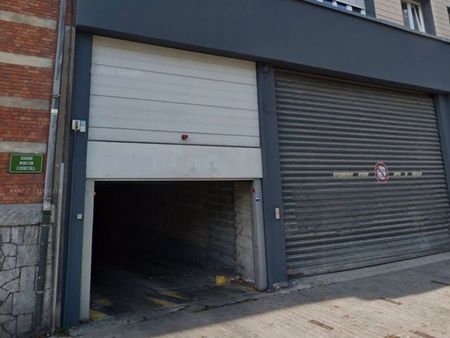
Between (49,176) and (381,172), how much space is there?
728 centimetres

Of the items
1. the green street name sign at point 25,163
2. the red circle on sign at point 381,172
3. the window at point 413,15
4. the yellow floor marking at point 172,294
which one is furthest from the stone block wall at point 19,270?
the window at point 413,15

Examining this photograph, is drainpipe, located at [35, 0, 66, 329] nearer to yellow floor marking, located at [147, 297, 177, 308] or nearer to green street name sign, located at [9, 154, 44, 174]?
green street name sign, located at [9, 154, 44, 174]

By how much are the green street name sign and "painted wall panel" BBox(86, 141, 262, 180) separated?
2.11 feet

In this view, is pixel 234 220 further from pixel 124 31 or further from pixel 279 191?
pixel 124 31

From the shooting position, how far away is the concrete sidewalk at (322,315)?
13.7 feet

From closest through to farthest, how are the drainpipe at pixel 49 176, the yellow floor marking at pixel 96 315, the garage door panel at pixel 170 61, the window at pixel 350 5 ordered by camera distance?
the drainpipe at pixel 49 176, the yellow floor marking at pixel 96 315, the garage door panel at pixel 170 61, the window at pixel 350 5

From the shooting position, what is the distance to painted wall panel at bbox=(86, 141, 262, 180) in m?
4.89

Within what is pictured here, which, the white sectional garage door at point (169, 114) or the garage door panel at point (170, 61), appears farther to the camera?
the garage door panel at point (170, 61)

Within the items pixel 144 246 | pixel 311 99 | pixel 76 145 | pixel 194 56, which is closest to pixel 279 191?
pixel 311 99

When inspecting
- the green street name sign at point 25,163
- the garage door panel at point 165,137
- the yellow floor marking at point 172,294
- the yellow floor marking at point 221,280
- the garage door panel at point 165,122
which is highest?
the garage door panel at point 165,122

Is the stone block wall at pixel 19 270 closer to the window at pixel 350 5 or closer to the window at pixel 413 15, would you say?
the window at pixel 350 5

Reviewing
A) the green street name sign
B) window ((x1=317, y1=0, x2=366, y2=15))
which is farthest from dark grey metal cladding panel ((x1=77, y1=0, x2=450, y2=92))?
the green street name sign

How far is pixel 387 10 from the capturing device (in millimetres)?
8914

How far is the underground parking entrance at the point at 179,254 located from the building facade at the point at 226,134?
0.24 feet
